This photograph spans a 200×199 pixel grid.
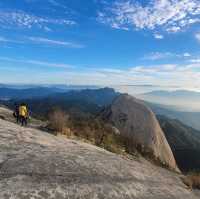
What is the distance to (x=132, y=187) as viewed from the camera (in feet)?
31.8

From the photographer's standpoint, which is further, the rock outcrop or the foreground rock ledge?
the rock outcrop

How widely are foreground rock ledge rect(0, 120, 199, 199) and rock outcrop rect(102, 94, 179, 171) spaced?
2287 centimetres

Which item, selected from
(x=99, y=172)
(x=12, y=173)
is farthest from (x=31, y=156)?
(x=99, y=172)

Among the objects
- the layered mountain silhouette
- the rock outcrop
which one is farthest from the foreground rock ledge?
the rock outcrop

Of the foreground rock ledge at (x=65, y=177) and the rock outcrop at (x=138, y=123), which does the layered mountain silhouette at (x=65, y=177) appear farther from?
the rock outcrop at (x=138, y=123)

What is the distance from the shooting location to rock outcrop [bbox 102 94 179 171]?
117 ft

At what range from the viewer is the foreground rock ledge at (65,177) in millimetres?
7684

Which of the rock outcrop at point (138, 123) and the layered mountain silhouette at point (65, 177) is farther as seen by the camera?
the rock outcrop at point (138, 123)

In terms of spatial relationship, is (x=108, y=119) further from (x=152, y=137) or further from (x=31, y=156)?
(x=31, y=156)

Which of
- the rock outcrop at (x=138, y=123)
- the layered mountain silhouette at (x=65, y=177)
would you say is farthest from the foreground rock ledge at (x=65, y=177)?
the rock outcrop at (x=138, y=123)

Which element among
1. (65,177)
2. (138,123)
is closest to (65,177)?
(65,177)

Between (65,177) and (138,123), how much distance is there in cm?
2981

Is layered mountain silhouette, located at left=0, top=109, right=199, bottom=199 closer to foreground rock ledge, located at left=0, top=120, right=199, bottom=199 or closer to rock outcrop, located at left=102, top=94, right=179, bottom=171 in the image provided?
foreground rock ledge, located at left=0, top=120, right=199, bottom=199

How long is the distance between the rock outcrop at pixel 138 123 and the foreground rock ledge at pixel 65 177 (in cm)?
2287
